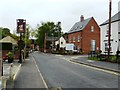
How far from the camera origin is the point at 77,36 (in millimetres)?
82312

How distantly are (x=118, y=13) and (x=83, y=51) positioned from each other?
27.4 m

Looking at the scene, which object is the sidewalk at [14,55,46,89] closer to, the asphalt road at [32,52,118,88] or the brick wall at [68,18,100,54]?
the asphalt road at [32,52,118,88]

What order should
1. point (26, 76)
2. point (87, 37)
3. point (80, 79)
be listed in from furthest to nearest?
point (87, 37), point (26, 76), point (80, 79)

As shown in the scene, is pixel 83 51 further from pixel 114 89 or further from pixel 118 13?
pixel 114 89

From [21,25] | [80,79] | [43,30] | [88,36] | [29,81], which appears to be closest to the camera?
[29,81]

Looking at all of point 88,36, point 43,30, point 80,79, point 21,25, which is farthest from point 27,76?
point 43,30

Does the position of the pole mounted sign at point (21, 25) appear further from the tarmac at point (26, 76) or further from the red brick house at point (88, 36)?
the red brick house at point (88, 36)

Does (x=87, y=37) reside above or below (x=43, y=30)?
below

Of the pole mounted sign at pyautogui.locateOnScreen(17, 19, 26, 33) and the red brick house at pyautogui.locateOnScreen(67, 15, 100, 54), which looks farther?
the red brick house at pyautogui.locateOnScreen(67, 15, 100, 54)

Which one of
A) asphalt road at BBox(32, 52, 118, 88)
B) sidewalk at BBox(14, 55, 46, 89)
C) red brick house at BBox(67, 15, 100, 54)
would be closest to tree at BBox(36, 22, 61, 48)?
red brick house at BBox(67, 15, 100, 54)

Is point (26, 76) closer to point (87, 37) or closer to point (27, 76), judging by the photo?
point (27, 76)

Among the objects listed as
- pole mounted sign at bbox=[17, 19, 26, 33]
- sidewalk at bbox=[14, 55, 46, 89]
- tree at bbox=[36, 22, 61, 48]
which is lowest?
sidewalk at bbox=[14, 55, 46, 89]

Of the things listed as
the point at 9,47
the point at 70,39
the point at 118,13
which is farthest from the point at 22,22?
the point at 70,39

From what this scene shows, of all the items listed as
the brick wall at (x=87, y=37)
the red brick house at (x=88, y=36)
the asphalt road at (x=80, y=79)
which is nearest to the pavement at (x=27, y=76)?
the asphalt road at (x=80, y=79)
